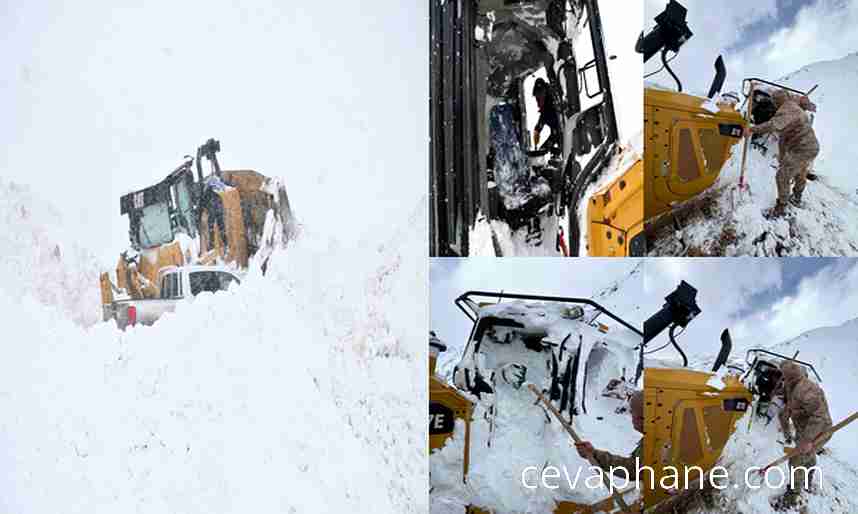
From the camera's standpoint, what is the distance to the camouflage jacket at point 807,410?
94.0 inches

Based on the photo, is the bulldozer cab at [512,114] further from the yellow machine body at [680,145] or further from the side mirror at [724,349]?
the side mirror at [724,349]

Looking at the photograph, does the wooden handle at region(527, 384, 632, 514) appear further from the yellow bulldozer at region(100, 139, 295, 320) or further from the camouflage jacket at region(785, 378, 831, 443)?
the yellow bulldozer at region(100, 139, 295, 320)

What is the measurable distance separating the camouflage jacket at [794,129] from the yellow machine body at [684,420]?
0.69 m

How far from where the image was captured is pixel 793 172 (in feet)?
7.88

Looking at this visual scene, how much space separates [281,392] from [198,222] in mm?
652

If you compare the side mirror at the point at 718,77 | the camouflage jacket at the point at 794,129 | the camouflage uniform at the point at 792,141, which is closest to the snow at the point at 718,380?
the camouflage uniform at the point at 792,141

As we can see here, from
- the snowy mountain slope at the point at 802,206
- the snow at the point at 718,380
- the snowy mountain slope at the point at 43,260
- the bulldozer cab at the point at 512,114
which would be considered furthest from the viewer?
the snowy mountain slope at the point at 43,260

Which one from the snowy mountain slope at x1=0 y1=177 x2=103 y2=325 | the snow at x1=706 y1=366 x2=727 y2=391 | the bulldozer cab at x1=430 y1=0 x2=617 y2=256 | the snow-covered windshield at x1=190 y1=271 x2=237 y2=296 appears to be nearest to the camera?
the snow at x1=706 y1=366 x2=727 y2=391

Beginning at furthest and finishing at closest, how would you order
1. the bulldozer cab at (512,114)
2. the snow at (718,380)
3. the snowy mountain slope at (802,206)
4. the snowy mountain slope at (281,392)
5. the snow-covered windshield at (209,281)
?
1. the snow-covered windshield at (209,281)
2. the snowy mountain slope at (281,392)
3. the bulldozer cab at (512,114)
4. the snow at (718,380)
5. the snowy mountain slope at (802,206)

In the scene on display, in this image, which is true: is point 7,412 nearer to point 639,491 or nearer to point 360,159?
point 360,159

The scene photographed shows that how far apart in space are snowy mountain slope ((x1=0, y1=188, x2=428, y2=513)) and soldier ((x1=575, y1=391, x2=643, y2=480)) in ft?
1.72

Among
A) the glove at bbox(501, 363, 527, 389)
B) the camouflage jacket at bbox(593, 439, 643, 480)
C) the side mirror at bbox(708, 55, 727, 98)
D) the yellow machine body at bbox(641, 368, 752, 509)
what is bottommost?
the camouflage jacket at bbox(593, 439, 643, 480)

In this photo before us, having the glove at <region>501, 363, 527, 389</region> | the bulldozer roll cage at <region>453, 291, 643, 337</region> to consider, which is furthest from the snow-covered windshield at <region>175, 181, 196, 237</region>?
the glove at <region>501, 363, 527, 389</region>

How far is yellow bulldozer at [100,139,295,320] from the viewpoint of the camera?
111 inches
